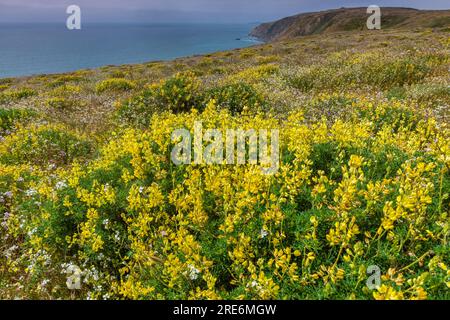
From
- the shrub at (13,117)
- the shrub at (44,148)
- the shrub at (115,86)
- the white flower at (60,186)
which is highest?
the shrub at (115,86)

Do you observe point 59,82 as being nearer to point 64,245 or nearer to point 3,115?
point 3,115

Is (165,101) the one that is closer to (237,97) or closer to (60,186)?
(237,97)

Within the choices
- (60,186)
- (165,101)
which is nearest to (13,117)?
(165,101)

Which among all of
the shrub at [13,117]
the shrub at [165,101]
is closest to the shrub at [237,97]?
the shrub at [165,101]

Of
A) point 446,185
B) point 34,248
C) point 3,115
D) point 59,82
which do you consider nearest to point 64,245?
point 34,248

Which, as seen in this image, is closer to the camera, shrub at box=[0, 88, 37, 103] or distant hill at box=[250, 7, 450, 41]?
shrub at box=[0, 88, 37, 103]

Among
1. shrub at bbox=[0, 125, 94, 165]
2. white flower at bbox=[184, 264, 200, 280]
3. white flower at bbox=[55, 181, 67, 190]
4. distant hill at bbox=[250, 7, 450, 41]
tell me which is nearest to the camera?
white flower at bbox=[184, 264, 200, 280]

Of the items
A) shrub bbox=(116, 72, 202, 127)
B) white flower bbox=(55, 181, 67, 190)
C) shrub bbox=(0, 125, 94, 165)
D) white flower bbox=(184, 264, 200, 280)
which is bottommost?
white flower bbox=(184, 264, 200, 280)

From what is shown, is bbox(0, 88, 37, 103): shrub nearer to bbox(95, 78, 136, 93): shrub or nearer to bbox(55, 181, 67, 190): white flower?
bbox(95, 78, 136, 93): shrub

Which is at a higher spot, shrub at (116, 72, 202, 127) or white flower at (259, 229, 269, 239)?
shrub at (116, 72, 202, 127)

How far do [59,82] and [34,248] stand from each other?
820 inches

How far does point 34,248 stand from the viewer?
449 centimetres

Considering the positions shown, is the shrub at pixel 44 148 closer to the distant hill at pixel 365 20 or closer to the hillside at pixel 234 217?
the hillside at pixel 234 217

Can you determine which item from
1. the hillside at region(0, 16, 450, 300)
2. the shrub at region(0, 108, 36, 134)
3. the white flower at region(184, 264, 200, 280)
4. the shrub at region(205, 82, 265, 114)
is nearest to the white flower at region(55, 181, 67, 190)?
the hillside at region(0, 16, 450, 300)
